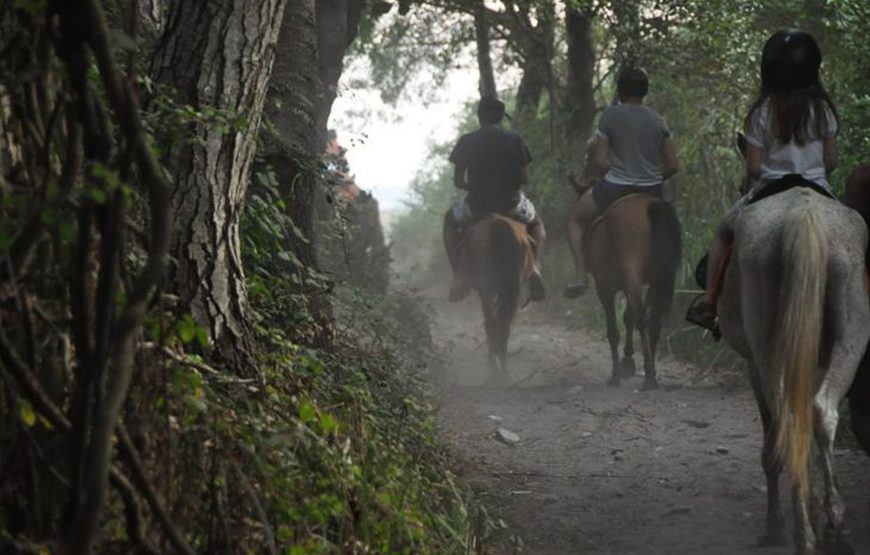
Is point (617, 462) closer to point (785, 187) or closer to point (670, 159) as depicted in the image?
point (785, 187)

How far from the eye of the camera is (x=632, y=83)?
12430mm

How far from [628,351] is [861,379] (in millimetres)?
6369

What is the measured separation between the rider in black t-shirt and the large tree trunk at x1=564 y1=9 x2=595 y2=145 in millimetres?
5825

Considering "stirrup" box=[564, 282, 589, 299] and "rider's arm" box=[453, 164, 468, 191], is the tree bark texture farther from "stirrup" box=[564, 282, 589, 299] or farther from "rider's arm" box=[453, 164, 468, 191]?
"stirrup" box=[564, 282, 589, 299]

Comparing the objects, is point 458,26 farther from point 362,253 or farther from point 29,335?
point 29,335

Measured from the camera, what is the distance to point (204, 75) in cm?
540

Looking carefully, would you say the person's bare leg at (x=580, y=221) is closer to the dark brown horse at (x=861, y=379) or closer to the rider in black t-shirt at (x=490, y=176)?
the rider in black t-shirt at (x=490, y=176)

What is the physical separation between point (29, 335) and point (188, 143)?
74.2 inches

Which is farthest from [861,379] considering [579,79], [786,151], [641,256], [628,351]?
[579,79]

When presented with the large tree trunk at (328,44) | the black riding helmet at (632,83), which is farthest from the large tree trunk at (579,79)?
the black riding helmet at (632,83)

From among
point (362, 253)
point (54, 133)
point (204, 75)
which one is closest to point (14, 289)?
point (54, 133)

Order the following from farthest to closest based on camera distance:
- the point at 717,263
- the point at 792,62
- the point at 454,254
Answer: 1. the point at 454,254
2. the point at 717,263
3. the point at 792,62

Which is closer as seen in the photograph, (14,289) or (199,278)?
(14,289)

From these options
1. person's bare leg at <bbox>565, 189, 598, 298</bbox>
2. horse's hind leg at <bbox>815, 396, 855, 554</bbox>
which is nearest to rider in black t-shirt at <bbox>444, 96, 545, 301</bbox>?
person's bare leg at <bbox>565, 189, 598, 298</bbox>
